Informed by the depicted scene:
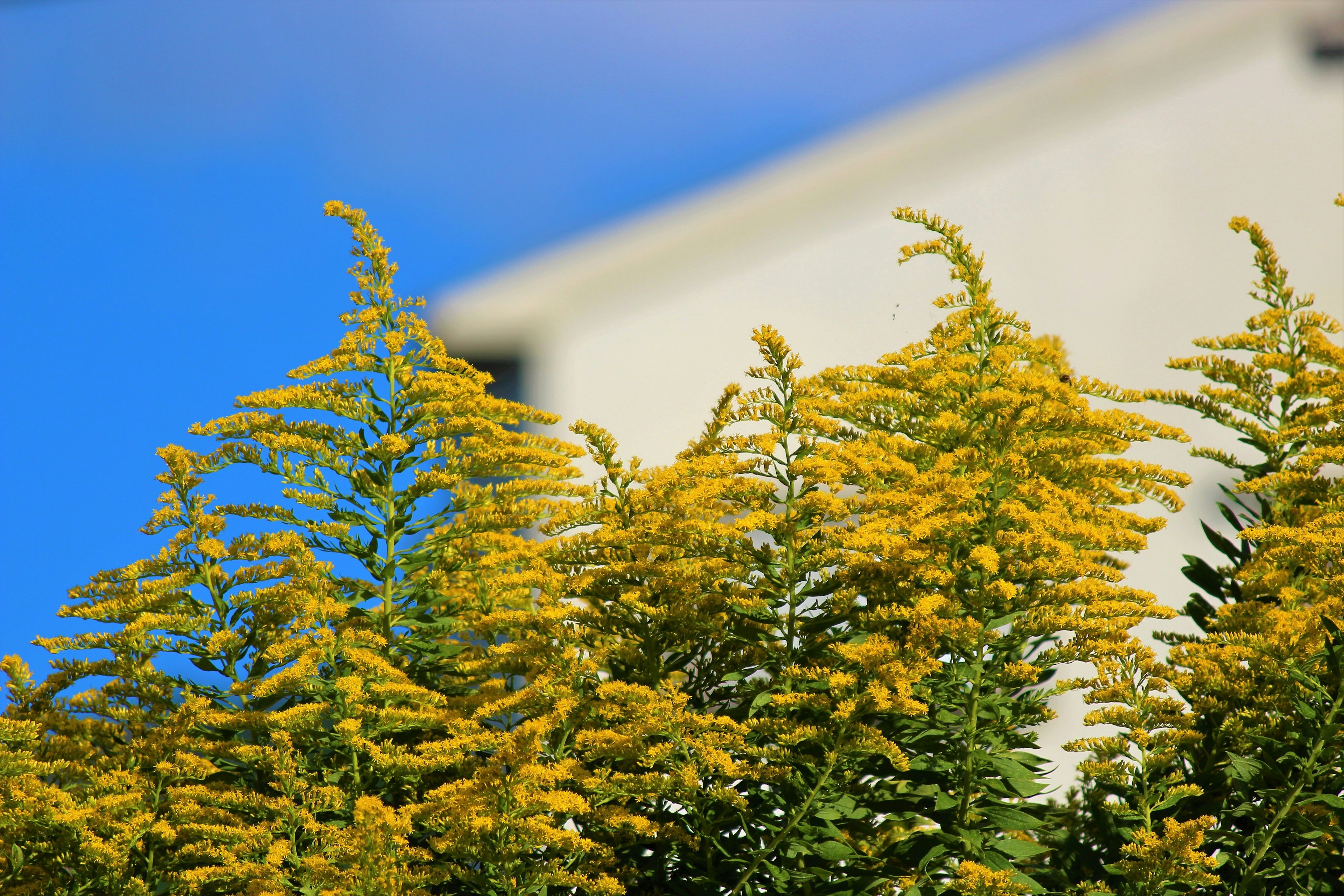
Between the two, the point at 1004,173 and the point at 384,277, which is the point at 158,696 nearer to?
the point at 384,277

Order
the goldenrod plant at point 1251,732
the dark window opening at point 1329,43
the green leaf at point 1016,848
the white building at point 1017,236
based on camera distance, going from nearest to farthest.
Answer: the goldenrod plant at point 1251,732
the green leaf at point 1016,848
the white building at point 1017,236
the dark window opening at point 1329,43

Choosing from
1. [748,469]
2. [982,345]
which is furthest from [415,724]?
[982,345]

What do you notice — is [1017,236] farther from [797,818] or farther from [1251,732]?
[797,818]

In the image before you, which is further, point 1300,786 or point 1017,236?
point 1017,236

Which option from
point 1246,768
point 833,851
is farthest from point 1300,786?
point 833,851

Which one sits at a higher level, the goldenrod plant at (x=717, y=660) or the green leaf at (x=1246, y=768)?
the goldenrod plant at (x=717, y=660)

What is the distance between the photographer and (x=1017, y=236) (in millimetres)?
8320

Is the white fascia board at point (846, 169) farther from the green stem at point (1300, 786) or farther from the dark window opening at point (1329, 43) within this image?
the green stem at point (1300, 786)

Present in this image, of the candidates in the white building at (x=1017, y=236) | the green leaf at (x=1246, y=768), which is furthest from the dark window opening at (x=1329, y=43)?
the green leaf at (x=1246, y=768)

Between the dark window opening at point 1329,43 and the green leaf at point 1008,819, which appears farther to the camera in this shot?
the dark window opening at point 1329,43

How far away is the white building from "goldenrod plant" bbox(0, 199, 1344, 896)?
396cm

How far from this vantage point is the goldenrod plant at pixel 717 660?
3182 mm

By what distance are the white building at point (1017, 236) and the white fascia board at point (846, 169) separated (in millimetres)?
15

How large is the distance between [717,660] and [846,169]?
5.47m
